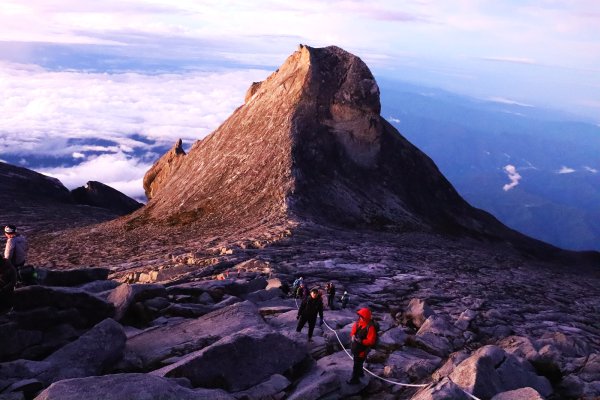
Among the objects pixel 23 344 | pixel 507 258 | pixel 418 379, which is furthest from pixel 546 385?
pixel 507 258

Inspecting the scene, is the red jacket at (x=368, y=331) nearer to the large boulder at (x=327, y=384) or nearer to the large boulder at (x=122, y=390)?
the large boulder at (x=327, y=384)

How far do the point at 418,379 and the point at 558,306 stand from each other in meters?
22.4

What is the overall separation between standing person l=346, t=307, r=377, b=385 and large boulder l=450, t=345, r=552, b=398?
2.88 meters

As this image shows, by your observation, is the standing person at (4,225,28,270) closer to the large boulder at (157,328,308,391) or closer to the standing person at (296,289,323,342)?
the large boulder at (157,328,308,391)

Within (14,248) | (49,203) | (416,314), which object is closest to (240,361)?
(14,248)

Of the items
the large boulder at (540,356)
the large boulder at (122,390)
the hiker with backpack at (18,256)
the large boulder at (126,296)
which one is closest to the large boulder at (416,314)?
the large boulder at (540,356)

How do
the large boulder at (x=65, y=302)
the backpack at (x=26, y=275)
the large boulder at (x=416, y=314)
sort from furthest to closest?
the large boulder at (x=416, y=314) → the backpack at (x=26, y=275) → the large boulder at (x=65, y=302)

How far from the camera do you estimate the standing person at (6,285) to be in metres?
18.5

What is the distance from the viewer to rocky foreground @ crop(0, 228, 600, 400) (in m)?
16.3

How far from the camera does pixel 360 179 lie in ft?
216

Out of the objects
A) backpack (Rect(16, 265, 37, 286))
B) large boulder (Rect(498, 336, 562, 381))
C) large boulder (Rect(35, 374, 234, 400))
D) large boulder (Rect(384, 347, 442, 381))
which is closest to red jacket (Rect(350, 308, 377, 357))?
large boulder (Rect(384, 347, 442, 381))

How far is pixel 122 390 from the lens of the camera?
13.8m

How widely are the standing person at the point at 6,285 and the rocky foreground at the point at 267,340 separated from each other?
0.32 m

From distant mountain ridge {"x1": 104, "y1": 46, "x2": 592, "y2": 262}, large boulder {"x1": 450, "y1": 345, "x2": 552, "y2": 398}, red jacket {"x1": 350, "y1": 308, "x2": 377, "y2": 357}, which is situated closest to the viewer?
large boulder {"x1": 450, "y1": 345, "x2": 552, "y2": 398}
